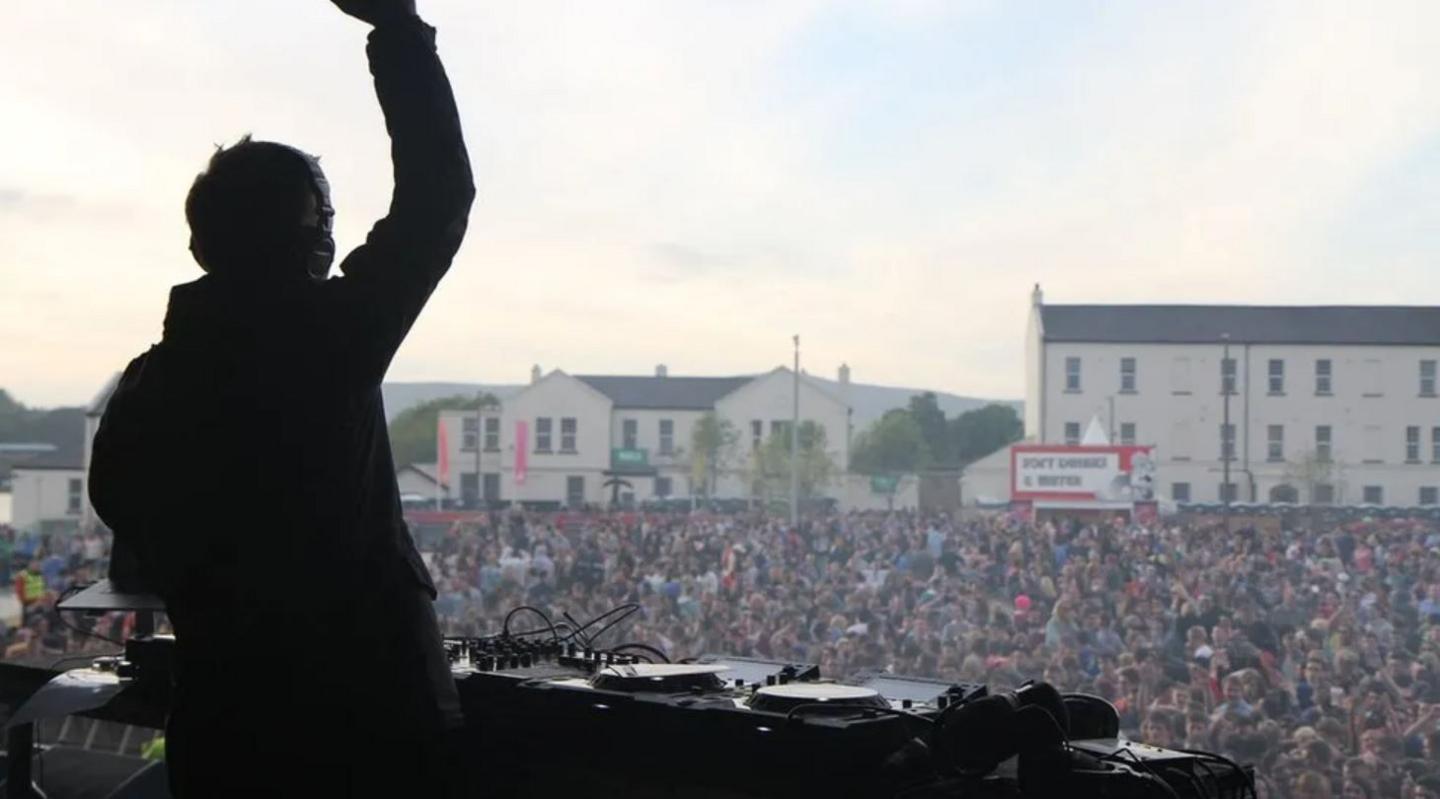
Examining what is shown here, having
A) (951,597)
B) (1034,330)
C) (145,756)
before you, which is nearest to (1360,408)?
(1034,330)

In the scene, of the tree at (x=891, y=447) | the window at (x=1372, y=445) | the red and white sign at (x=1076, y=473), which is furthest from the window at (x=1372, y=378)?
the tree at (x=891, y=447)

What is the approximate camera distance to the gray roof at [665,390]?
26.0 meters

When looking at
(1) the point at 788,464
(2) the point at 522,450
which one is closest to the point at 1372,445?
(1) the point at 788,464

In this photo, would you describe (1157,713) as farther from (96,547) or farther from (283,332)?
(96,547)

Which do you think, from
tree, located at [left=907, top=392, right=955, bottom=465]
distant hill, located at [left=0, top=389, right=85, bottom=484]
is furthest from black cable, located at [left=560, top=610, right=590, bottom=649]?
tree, located at [left=907, top=392, right=955, bottom=465]

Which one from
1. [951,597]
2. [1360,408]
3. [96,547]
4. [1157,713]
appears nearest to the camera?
[1157,713]

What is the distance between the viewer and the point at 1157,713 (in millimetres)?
5234

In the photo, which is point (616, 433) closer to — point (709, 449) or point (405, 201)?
point (709, 449)

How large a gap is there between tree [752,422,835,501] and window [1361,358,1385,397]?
8.07 m

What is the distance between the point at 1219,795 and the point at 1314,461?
69.4 ft

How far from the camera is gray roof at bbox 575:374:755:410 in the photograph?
26.0 m

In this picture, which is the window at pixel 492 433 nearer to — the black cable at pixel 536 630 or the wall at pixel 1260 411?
the wall at pixel 1260 411

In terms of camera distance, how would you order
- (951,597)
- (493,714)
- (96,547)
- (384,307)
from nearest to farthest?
(384,307) < (493,714) < (951,597) < (96,547)

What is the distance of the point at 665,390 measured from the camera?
26.7m
